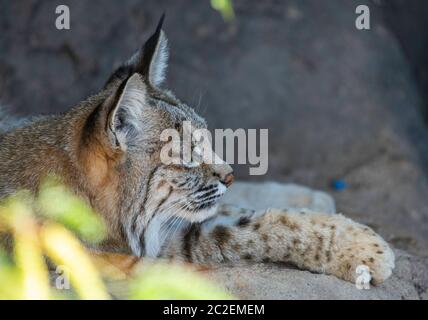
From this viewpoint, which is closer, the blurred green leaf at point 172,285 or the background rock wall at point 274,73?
the blurred green leaf at point 172,285

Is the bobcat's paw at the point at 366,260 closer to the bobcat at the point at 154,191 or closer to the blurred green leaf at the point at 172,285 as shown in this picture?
the bobcat at the point at 154,191

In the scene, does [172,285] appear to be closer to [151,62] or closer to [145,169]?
[145,169]

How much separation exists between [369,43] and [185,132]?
3479 mm

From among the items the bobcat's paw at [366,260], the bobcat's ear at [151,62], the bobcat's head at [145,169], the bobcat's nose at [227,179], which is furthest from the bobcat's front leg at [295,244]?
the bobcat's ear at [151,62]

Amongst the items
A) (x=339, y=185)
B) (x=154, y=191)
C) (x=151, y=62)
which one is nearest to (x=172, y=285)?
(x=154, y=191)

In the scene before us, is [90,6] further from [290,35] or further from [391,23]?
[391,23]

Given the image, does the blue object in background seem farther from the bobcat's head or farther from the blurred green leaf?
the blurred green leaf

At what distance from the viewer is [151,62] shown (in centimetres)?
383

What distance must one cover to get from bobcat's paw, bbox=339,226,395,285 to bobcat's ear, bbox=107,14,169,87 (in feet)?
4.11

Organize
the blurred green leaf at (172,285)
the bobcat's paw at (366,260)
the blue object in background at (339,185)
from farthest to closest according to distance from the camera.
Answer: the blue object in background at (339,185), the bobcat's paw at (366,260), the blurred green leaf at (172,285)

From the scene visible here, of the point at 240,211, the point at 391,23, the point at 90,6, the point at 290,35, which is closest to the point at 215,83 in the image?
the point at 290,35

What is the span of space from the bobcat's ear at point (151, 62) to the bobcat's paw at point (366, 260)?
1251 mm

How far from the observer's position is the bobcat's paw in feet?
11.5

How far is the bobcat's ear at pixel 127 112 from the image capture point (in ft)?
10.5
